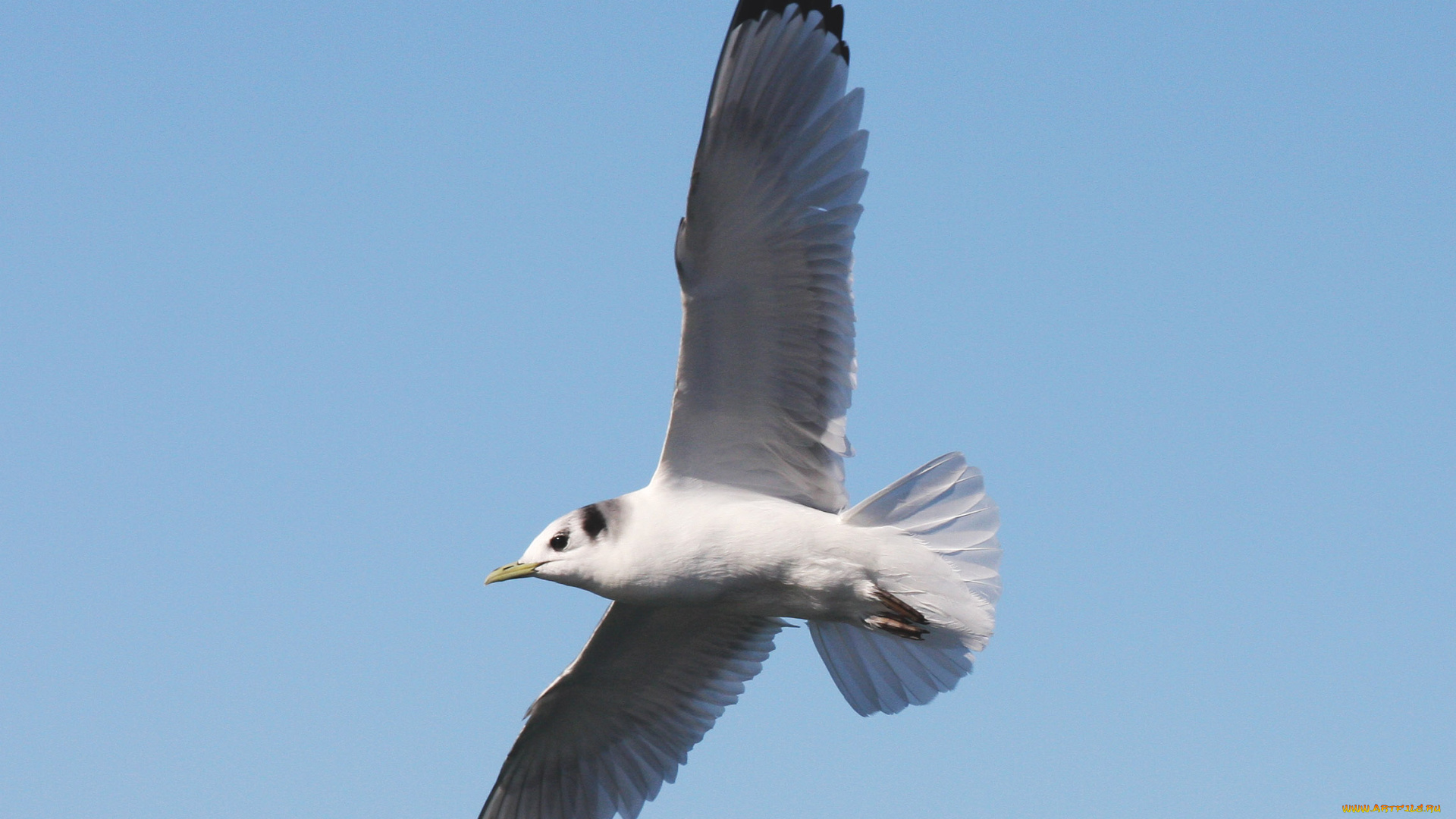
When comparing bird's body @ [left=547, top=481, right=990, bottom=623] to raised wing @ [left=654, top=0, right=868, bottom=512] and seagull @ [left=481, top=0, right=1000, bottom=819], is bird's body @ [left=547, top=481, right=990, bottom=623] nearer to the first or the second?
seagull @ [left=481, top=0, right=1000, bottom=819]

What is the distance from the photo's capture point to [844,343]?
592cm

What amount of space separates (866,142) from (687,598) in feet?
6.44

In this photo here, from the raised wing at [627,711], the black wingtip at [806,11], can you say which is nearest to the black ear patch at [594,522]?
the raised wing at [627,711]

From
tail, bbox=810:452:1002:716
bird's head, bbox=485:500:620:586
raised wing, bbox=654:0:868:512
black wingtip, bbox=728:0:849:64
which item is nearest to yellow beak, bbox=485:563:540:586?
bird's head, bbox=485:500:620:586

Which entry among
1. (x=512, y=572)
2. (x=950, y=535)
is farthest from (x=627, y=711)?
(x=950, y=535)

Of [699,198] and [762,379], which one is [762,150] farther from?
[762,379]

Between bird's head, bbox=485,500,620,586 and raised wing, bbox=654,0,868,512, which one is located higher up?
raised wing, bbox=654,0,868,512

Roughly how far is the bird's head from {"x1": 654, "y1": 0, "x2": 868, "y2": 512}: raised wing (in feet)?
1.20

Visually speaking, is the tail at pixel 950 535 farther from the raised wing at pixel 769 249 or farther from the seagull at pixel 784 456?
the raised wing at pixel 769 249

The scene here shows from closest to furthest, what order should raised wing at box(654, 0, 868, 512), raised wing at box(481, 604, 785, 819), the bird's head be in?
1. raised wing at box(654, 0, 868, 512)
2. the bird's head
3. raised wing at box(481, 604, 785, 819)

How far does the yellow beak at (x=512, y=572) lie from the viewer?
595 centimetres

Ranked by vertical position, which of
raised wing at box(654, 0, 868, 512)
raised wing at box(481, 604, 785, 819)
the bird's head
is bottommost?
raised wing at box(481, 604, 785, 819)

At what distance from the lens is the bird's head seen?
5.82m

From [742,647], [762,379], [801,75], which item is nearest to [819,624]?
[742,647]
